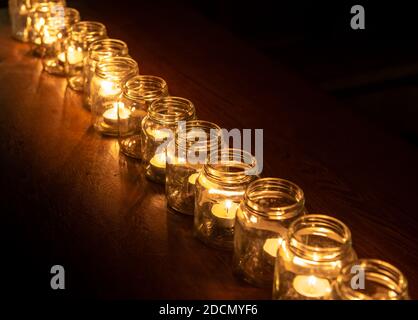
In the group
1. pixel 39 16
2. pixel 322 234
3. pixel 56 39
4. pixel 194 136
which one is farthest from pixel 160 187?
pixel 39 16

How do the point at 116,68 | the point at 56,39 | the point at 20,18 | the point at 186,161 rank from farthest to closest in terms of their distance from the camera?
the point at 20,18 < the point at 56,39 < the point at 116,68 < the point at 186,161

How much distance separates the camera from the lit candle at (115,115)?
177 centimetres

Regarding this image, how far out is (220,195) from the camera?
139 cm

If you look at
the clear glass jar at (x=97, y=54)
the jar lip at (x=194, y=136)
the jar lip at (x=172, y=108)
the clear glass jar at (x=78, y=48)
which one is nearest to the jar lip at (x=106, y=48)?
the clear glass jar at (x=97, y=54)

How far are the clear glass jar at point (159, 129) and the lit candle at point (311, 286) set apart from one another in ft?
1.80

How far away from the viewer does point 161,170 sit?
1.61 metres

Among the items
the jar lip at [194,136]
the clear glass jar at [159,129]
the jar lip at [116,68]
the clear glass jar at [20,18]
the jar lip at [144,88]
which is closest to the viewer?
the jar lip at [194,136]

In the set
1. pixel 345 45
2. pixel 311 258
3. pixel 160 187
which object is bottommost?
pixel 345 45

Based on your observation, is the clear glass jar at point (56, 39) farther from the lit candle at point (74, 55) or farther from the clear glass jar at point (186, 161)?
the clear glass jar at point (186, 161)

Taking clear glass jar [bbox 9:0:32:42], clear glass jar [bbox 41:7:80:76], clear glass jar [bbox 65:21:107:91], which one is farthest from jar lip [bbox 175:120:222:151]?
clear glass jar [bbox 9:0:32:42]

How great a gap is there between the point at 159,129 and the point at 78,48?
26.1 inches

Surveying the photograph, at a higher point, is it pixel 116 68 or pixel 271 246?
→ pixel 116 68

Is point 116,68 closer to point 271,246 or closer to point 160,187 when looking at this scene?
point 160,187
